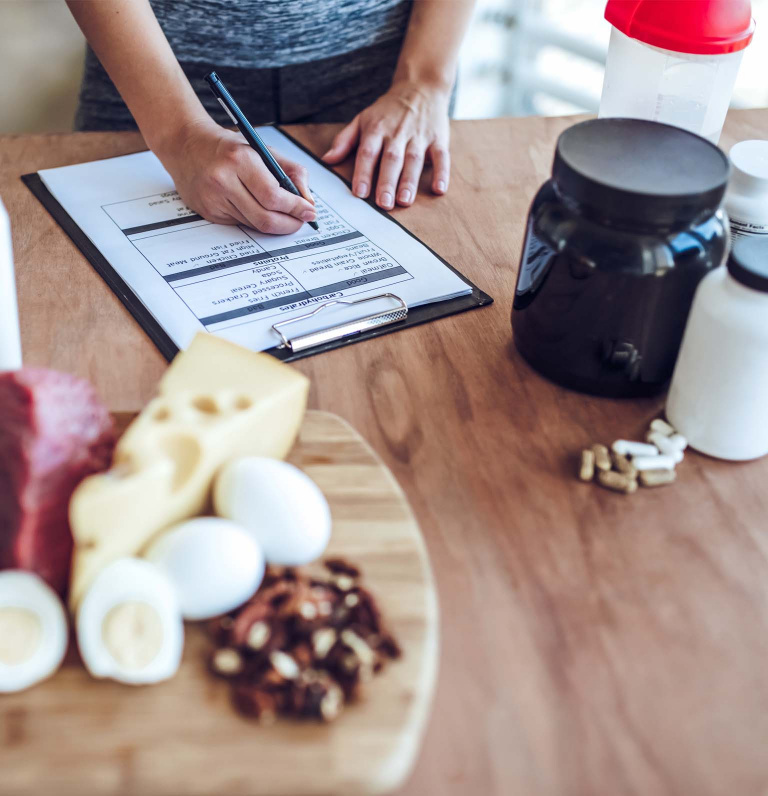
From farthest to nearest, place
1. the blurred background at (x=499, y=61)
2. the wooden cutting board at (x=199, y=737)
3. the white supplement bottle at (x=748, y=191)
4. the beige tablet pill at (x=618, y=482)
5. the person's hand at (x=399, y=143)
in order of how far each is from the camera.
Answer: the blurred background at (x=499, y=61) → the person's hand at (x=399, y=143) → the white supplement bottle at (x=748, y=191) → the beige tablet pill at (x=618, y=482) → the wooden cutting board at (x=199, y=737)

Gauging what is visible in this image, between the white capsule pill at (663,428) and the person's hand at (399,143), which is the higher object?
the person's hand at (399,143)

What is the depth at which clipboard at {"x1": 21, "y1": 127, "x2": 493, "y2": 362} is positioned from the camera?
0.82 metres

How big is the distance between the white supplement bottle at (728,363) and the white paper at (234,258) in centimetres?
31

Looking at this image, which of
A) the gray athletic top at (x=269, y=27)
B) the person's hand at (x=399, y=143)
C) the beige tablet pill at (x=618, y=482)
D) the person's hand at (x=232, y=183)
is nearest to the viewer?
the beige tablet pill at (x=618, y=482)

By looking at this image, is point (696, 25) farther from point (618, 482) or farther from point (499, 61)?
point (499, 61)

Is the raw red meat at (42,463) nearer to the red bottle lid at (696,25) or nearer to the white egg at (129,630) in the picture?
the white egg at (129,630)

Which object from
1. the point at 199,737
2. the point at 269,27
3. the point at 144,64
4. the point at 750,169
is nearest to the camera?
the point at 199,737

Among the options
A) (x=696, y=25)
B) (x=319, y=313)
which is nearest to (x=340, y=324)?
(x=319, y=313)

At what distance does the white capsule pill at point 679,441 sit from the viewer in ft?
2.34

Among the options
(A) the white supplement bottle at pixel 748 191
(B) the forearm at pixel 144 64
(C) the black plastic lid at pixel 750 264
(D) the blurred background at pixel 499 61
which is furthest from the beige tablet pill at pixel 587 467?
(D) the blurred background at pixel 499 61

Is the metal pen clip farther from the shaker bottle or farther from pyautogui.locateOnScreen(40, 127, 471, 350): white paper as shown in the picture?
the shaker bottle

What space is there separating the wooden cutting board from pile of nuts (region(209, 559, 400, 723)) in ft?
0.03

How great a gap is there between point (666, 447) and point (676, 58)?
0.55 metres

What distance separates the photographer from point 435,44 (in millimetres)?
1301
